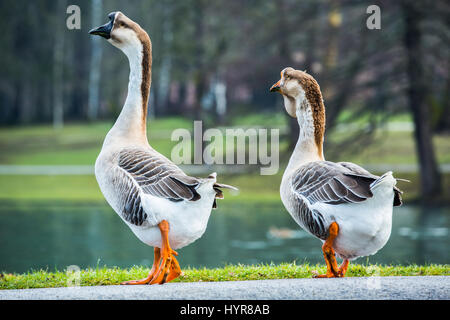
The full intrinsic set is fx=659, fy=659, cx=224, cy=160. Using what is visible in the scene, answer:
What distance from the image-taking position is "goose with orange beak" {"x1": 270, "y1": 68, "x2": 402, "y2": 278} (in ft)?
20.6

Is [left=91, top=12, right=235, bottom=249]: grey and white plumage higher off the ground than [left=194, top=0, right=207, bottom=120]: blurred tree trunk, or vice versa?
[left=194, top=0, right=207, bottom=120]: blurred tree trunk

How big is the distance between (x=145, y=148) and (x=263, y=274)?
1967mm

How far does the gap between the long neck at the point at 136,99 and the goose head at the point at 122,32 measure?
3 centimetres

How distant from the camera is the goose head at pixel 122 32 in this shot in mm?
7211

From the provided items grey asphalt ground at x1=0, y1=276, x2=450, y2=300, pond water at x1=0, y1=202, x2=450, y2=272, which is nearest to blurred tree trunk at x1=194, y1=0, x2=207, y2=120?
pond water at x1=0, y1=202, x2=450, y2=272

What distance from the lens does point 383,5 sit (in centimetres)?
2566

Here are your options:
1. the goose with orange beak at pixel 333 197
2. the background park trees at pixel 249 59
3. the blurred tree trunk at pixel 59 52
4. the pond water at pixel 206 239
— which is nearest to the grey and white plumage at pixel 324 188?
the goose with orange beak at pixel 333 197

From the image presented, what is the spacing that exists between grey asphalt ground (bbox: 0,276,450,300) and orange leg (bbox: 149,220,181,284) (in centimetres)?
10

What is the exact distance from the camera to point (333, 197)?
6.37 metres

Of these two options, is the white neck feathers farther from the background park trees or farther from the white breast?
the background park trees

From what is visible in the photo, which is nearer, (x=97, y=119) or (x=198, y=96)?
(x=198, y=96)

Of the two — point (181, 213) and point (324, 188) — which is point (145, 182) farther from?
point (324, 188)
